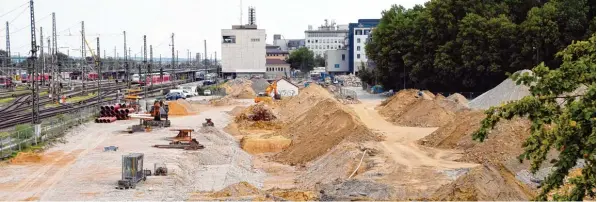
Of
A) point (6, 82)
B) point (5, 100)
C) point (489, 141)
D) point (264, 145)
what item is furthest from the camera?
point (6, 82)

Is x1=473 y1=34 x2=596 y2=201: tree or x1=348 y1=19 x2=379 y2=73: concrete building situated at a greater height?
x1=348 y1=19 x2=379 y2=73: concrete building

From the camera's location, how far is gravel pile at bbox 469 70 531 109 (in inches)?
2281

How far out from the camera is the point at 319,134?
4650 centimetres

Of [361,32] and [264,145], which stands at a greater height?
[361,32]

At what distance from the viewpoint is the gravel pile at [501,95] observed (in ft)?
190

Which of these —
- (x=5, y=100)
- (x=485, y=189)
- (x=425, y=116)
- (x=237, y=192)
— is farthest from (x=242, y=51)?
(x=485, y=189)

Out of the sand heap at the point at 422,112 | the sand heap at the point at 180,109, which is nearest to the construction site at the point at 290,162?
the sand heap at the point at 422,112

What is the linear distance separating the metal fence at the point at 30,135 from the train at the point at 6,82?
220ft

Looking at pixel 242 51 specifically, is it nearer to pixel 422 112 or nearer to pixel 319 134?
pixel 422 112

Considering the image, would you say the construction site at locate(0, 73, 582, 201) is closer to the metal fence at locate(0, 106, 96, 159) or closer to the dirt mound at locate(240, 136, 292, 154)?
the dirt mound at locate(240, 136, 292, 154)

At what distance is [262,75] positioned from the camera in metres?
167

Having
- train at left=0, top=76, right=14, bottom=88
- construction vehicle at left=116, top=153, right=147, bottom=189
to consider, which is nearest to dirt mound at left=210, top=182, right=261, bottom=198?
construction vehicle at left=116, top=153, right=147, bottom=189

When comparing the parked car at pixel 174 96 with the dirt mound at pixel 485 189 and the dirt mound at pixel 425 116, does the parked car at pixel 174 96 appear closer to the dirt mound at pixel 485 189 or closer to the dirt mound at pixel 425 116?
the dirt mound at pixel 425 116

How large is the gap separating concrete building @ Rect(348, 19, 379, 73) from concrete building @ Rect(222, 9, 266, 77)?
18277mm
